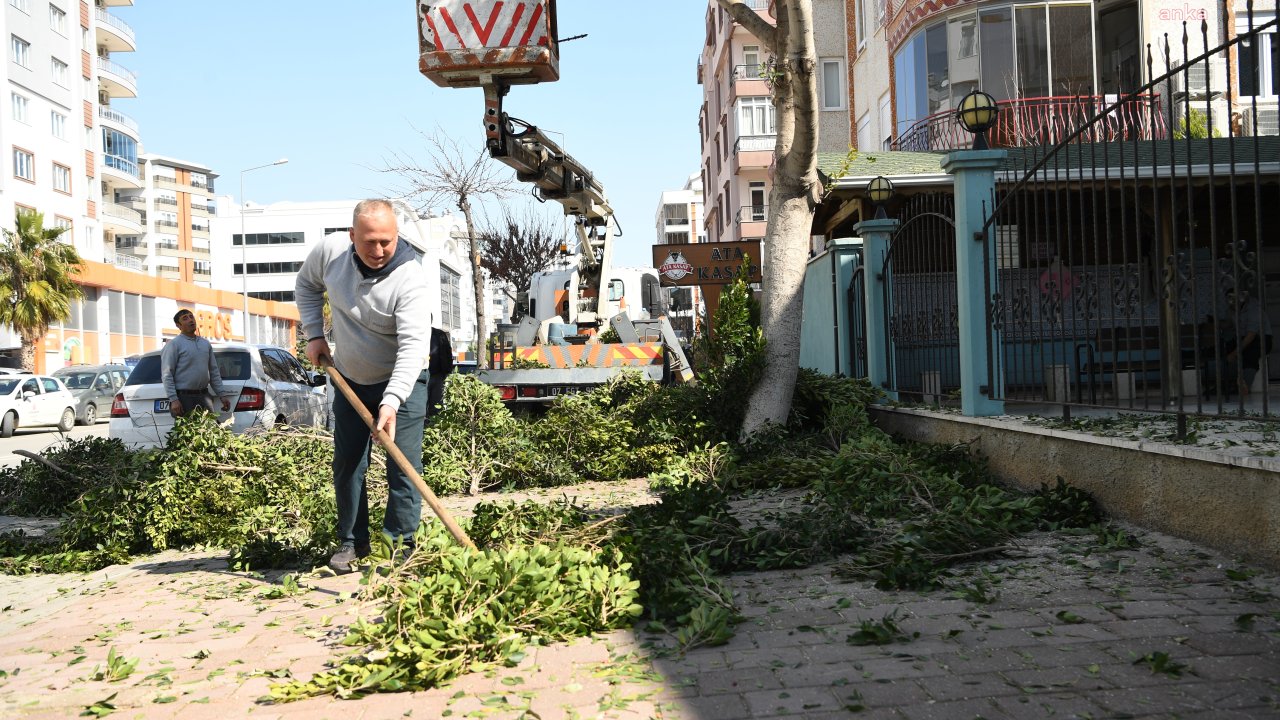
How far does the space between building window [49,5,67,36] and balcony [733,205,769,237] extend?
3011cm

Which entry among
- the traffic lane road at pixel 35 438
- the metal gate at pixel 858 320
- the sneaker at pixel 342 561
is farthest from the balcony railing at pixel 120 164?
the sneaker at pixel 342 561

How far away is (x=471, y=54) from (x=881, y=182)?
4.04 m

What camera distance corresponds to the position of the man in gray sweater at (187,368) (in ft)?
33.2

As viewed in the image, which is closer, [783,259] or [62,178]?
[783,259]

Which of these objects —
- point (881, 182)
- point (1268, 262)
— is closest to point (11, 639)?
point (881, 182)

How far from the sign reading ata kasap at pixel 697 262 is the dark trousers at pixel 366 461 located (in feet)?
31.4

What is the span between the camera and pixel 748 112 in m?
42.6

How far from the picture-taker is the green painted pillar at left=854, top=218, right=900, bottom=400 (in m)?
9.89

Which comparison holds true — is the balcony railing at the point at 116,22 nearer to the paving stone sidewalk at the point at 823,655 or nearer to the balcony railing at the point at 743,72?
the balcony railing at the point at 743,72

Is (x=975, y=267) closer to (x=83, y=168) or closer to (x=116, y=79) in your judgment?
(x=83, y=168)

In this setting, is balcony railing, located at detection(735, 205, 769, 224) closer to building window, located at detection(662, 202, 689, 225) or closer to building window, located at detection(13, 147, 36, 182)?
building window, located at detection(13, 147, 36, 182)

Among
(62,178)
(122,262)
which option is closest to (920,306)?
(62,178)

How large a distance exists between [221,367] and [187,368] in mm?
1786

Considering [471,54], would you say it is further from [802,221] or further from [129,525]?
[129,525]
